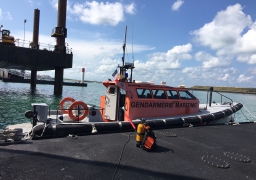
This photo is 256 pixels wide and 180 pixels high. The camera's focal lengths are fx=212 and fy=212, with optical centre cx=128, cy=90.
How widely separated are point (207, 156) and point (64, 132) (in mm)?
4568

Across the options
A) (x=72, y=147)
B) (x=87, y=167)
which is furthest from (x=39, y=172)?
(x=72, y=147)

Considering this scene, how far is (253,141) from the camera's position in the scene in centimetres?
780

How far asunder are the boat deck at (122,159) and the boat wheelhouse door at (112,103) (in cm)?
181

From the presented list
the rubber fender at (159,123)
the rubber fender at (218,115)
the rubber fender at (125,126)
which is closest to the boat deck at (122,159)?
the rubber fender at (125,126)

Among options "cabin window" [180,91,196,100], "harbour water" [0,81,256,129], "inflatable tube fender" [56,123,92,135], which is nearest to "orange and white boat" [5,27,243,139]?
"cabin window" [180,91,196,100]

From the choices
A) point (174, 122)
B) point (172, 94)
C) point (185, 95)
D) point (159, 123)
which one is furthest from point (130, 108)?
point (185, 95)

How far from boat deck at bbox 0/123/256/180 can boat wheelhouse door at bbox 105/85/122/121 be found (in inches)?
71.2

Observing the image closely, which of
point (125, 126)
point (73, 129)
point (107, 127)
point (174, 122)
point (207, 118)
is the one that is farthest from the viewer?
point (207, 118)

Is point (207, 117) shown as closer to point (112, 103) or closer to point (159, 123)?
point (159, 123)

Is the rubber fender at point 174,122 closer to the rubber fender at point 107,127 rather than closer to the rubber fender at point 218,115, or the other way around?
the rubber fender at point 107,127

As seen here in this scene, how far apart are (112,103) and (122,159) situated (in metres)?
4.41

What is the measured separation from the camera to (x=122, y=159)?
527 centimetres

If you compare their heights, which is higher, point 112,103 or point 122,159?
point 112,103

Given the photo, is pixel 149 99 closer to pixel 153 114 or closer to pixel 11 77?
pixel 153 114
